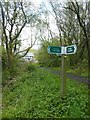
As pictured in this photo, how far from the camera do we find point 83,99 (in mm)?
4027

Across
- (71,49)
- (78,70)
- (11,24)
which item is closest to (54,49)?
(71,49)

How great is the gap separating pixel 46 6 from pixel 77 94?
5.07 m

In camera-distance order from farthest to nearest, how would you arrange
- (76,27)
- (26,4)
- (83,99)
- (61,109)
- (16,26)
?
(76,27) < (16,26) < (26,4) < (83,99) < (61,109)

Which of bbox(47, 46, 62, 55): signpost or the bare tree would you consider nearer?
bbox(47, 46, 62, 55): signpost

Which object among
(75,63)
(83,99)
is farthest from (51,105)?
(75,63)

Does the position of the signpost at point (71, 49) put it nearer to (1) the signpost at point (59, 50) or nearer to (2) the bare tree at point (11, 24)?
(1) the signpost at point (59, 50)

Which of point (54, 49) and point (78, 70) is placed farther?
point (78, 70)

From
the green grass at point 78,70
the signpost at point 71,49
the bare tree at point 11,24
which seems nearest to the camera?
the signpost at point 71,49

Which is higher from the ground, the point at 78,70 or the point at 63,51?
the point at 63,51

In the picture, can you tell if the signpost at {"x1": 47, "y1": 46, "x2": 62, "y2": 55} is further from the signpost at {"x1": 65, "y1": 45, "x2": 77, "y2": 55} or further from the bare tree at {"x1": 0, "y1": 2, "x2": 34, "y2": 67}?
the bare tree at {"x1": 0, "y1": 2, "x2": 34, "y2": 67}

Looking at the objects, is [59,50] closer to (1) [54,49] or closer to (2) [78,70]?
(1) [54,49]

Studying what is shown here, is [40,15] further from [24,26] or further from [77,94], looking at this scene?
[77,94]

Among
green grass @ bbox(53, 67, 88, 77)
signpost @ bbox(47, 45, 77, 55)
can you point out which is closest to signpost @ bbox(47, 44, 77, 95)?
signpost @ bbox(47, 45, 77, 55)

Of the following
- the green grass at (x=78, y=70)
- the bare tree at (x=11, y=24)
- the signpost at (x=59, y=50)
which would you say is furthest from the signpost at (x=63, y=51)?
the bare tree at (x=11, y=24)
